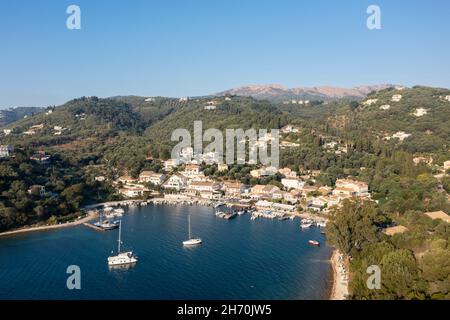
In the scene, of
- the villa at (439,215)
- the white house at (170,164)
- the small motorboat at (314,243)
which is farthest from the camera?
the white house at (170,164)

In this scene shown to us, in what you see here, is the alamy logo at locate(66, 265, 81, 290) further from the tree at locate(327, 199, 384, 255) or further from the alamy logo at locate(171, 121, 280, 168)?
the alamy logo at locate(171, 121, 280, 168)

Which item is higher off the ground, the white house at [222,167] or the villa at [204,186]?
the white house at [222,167]

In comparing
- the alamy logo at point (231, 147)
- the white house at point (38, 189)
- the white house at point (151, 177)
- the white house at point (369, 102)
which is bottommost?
the white house at point (151, 177)

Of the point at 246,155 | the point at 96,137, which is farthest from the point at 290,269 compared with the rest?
the point at 96,137

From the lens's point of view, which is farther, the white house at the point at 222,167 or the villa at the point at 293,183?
the white house at the point at 222,167

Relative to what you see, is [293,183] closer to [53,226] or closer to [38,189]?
[53,226]

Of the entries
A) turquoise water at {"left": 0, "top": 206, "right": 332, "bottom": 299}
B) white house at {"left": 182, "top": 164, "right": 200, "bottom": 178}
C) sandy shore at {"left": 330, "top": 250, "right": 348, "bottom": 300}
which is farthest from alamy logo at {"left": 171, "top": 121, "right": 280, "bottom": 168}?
sandy shore at {"left": 330, "top": 250, "right": 348, "bottom": 300}

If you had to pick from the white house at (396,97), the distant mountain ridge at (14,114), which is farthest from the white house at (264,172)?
the distant mountain ridge at (14,114)

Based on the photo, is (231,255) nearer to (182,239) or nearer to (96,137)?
(182,239)

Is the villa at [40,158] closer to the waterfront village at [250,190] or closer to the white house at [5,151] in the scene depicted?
the white house at [5,151]
